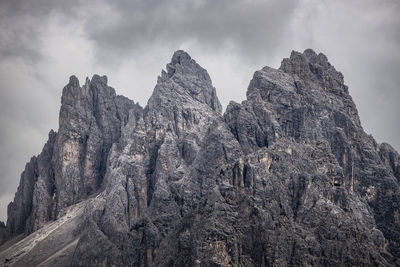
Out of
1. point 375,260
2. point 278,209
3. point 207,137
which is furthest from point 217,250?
point 207,137

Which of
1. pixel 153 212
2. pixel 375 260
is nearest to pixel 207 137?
pixel 153 212

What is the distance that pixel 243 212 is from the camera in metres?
138

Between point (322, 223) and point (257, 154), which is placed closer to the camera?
point (322, 223)

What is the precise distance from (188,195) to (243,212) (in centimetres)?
4578

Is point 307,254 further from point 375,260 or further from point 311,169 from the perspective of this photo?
point 311,169

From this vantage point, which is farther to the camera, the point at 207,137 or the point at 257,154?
the point at 207,137

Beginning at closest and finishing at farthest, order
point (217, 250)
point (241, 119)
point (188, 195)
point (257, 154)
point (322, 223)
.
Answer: point (217, 250) < point (322, 223) < point (257, 154) < point (188, 195) < point (241, 119)

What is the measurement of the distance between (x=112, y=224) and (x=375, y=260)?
98.5 meters

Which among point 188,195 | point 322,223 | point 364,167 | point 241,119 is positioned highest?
point 241,119

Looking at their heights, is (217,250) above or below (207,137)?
below

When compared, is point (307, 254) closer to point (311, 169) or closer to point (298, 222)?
point (298, 222)

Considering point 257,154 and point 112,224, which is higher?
point 257,154

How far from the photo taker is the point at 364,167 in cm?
19875

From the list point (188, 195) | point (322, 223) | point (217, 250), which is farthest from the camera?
point (188, 195)
